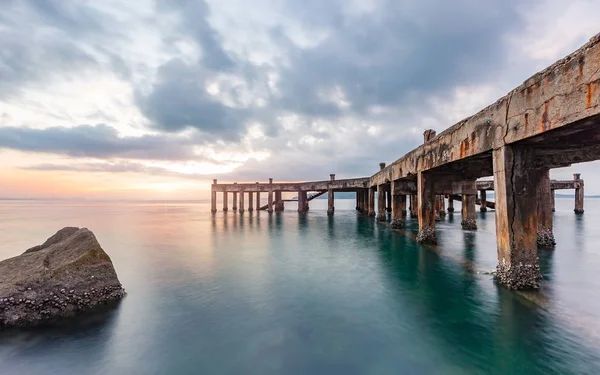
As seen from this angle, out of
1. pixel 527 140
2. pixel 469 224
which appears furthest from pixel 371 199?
pixel 527 140

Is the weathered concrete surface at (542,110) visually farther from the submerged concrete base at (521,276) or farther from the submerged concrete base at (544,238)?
the submerged concrete base at (544,238)

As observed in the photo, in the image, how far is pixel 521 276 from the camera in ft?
23.2

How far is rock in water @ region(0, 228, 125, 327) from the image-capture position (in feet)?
19.5

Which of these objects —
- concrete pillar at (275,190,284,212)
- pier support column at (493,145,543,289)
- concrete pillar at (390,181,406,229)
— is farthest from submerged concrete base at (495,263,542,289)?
concrete pillar at (275,190,284,212)

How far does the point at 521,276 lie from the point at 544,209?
7254 mm

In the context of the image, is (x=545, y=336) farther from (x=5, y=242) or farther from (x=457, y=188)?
(x=5, y=242)

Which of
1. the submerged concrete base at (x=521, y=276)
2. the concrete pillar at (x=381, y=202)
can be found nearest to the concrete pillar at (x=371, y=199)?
the concrete pillar at (x=381, y=202)

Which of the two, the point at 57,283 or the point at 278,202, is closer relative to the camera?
the point at 57,283

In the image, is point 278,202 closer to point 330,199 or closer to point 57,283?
point 330,199

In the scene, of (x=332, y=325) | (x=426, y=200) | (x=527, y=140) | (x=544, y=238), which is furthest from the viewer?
(x=544, y=238)

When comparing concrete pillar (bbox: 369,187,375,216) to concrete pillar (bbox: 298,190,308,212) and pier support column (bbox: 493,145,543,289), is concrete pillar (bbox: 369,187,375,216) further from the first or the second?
pier support column (bbox: 493,145,543,289)

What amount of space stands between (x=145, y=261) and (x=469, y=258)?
13840 mm

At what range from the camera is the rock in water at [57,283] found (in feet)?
19.5

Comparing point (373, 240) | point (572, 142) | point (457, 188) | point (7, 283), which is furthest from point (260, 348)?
point (457, 188)
